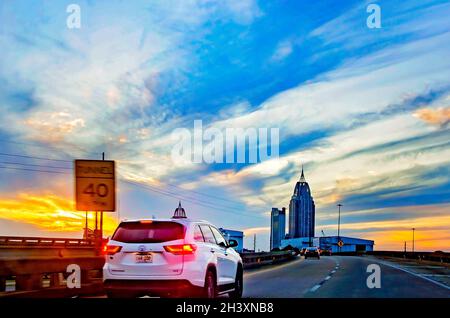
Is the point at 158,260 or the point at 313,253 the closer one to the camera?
the point at 158,260

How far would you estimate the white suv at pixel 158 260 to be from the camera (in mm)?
11289

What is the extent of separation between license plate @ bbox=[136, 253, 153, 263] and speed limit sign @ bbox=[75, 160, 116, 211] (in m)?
7.48

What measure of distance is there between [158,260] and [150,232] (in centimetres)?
64

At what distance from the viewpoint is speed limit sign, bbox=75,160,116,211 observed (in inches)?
733

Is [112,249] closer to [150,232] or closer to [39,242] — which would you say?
[150,232]

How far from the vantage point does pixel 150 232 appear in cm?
1173

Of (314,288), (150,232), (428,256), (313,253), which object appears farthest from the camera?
(313,253)

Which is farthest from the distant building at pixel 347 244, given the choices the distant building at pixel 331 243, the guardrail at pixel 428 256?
the guardrail at pixel 428 256

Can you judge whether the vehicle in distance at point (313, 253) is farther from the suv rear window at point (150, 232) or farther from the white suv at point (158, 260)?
the suv rear window at point (150, 232)

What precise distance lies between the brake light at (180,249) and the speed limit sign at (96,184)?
760cm

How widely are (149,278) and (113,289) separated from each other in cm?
78

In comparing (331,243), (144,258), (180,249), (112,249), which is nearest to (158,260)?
(144,258)

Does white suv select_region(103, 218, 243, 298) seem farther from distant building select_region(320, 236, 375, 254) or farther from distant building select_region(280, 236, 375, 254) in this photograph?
distant building select_region(320, 236, 375, 254)
